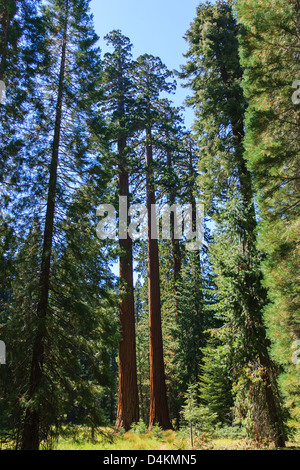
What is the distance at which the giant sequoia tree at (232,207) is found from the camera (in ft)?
26.1

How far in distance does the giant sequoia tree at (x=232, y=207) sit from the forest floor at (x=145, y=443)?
52cm

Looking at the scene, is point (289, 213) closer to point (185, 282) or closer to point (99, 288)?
point (99, 288)

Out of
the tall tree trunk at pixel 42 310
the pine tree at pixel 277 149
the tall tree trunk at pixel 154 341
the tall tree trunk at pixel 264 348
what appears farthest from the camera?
the tall tree trunk at pixel 154 341

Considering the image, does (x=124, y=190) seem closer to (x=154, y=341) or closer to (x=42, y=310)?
(x=154, y=341)

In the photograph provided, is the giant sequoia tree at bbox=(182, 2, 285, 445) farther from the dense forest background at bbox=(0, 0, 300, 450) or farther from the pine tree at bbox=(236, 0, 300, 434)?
the pine tree at bbox=(236, 0, 300, 434)

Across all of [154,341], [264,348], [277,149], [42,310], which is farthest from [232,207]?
[154,341]

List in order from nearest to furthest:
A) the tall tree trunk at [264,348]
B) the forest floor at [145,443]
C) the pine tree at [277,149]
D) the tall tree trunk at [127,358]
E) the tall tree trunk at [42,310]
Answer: the tall tree trunk at [42,310] → the pine tree at [277,149] → the forest floor at [145,443] → the tall tree trunk at [264,348] → the tall tree trunk at [127,358]

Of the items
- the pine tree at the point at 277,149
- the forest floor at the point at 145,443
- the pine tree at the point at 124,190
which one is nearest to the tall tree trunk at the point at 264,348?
the forest floor at the point at 145,443

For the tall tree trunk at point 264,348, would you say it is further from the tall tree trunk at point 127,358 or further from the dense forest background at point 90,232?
the tall tree trunk at point 127,358

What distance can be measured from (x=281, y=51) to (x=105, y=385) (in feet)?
26.8

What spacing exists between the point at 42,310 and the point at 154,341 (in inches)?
275
